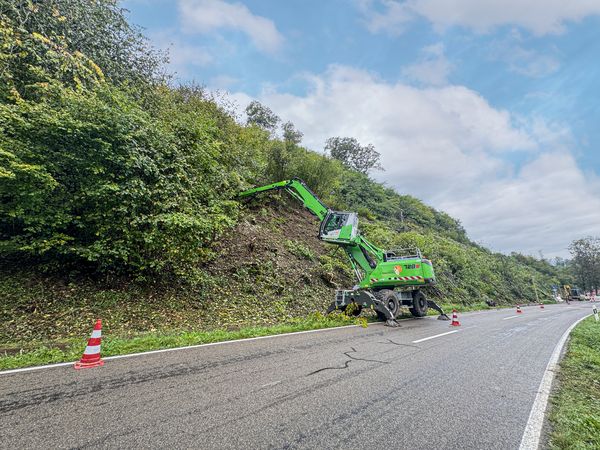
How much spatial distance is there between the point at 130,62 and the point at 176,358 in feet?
46.8

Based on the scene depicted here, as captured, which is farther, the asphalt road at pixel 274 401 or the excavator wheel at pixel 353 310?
the excavator wheel at pixel 353 310

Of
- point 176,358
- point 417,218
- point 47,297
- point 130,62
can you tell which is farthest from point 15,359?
point 417,218

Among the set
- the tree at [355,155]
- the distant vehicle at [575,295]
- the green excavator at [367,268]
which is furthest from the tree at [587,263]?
the green excavator at [367,268]

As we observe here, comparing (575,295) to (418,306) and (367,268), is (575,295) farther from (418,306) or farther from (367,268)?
(367,268)

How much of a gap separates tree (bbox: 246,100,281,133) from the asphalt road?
117 feet

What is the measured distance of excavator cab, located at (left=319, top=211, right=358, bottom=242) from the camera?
10.7 m

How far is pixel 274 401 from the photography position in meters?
3.31

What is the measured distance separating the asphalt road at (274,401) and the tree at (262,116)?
3561cm

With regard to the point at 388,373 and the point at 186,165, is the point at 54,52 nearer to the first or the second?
the point at 186,165

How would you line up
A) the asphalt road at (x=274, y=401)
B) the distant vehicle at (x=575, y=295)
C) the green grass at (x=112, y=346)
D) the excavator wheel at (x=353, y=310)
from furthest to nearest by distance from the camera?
the distant vehicle at (x=575, y=295) < the excavator wheel at (x=353, y=310) < the green grass at (x=112, y=346) < the asphalt road at (x=274, y=401)

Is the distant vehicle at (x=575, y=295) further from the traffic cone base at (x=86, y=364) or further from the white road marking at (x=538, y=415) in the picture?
the traffic cone base at (x=86, y=364)

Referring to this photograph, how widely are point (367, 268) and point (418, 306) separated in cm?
311

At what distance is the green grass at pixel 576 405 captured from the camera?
2744 mm

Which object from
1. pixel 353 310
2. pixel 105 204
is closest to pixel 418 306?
pixel 353 310
